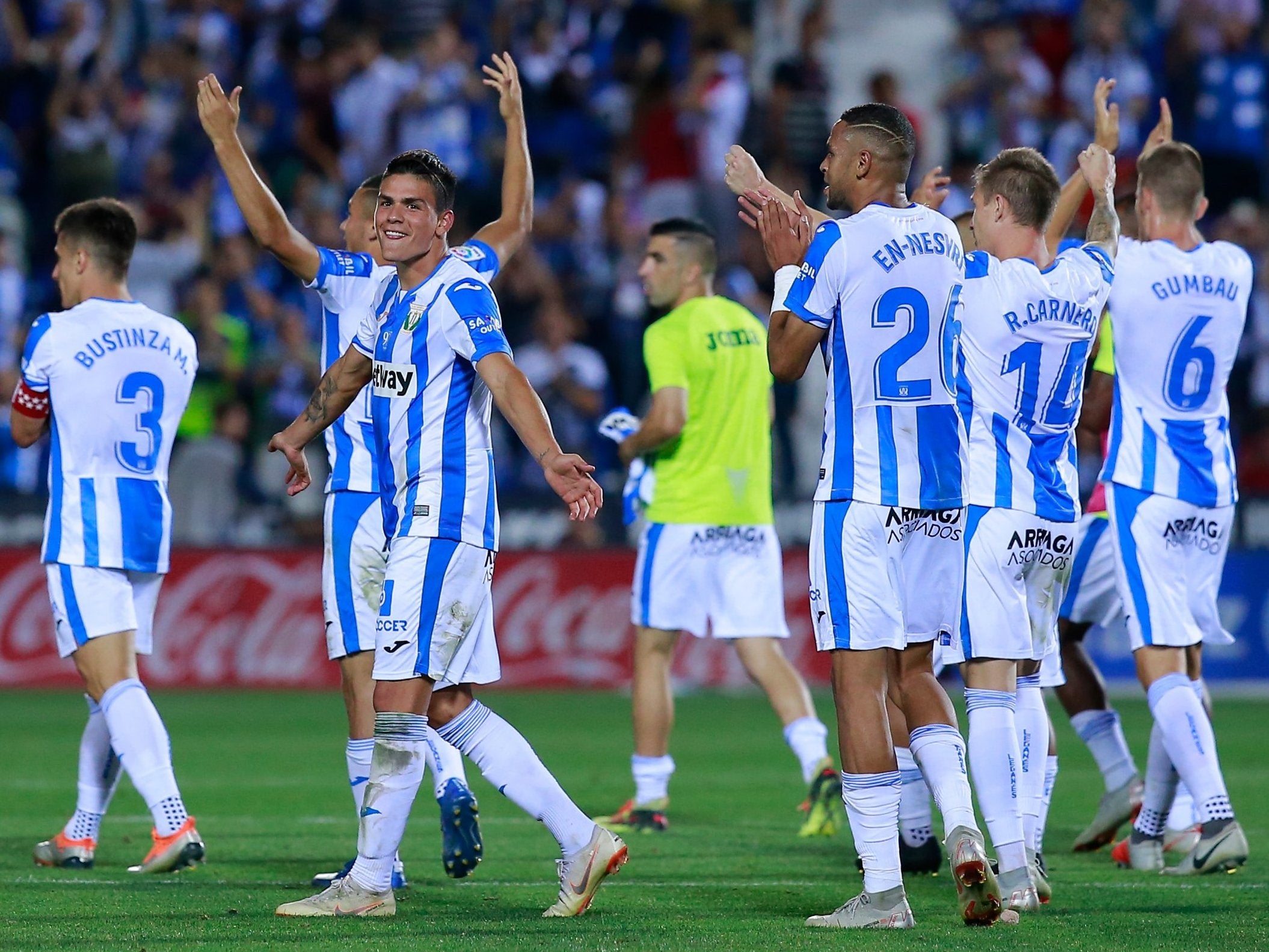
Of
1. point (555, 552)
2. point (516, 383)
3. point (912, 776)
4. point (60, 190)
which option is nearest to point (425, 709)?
point (516, 383)

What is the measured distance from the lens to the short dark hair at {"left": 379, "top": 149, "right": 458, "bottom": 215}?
6246 millimetres

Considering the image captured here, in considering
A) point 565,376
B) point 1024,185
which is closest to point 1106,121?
point 1024,185

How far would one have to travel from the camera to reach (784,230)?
6.03 m

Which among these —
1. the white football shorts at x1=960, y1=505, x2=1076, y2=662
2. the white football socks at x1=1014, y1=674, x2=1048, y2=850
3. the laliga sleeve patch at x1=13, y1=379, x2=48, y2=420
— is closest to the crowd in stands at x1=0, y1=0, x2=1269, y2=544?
the laliga sleeve patch at x1=13, y1=379, x2=48, y2=420

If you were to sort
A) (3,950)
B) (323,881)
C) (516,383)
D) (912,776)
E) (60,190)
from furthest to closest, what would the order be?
(60,190), (912,776), (323,881), (516,383), (3,950)

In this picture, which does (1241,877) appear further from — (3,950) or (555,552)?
(555,552)

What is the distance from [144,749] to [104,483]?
3.71ft

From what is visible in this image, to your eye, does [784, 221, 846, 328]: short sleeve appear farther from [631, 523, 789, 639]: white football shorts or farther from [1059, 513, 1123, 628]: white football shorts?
[631, 523, 789, 639]: white football shorts

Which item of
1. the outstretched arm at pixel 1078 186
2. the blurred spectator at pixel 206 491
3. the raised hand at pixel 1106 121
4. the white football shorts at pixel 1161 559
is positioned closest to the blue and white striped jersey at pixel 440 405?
the outstretched arm at pixel 1078 186

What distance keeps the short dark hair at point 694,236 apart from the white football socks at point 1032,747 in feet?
11.2

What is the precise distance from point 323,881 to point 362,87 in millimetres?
14383

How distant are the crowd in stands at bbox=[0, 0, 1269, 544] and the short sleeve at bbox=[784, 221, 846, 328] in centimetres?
1102

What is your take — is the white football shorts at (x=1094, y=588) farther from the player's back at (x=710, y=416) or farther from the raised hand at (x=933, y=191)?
the raised hand at (x=933, y=191)

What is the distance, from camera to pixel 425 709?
6.10 metres
